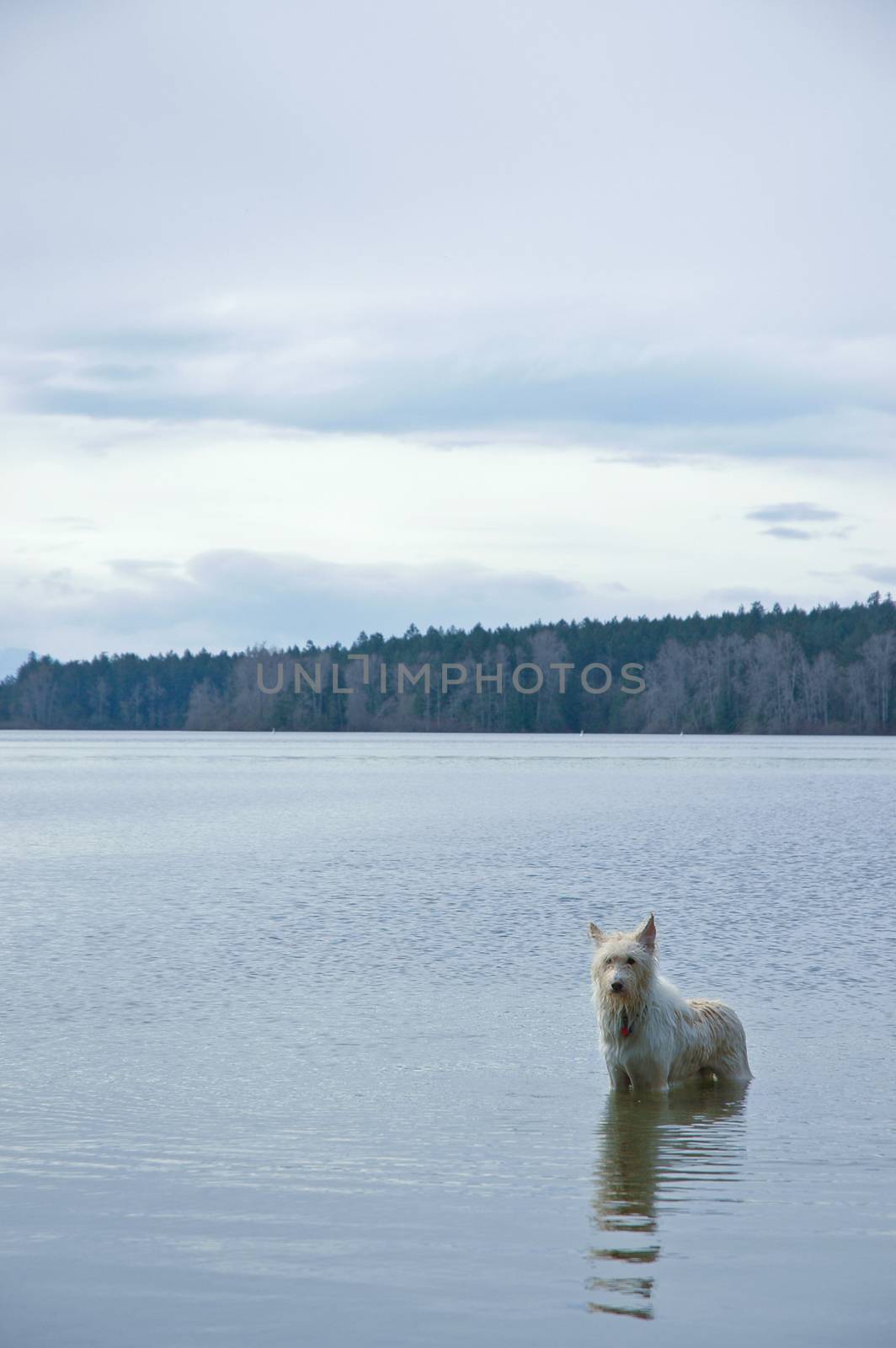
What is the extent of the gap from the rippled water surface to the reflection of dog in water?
0.08 feet

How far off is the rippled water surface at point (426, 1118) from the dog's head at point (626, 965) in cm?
80

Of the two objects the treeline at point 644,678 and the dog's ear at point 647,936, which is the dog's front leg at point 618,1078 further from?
the treeline at point 644,678

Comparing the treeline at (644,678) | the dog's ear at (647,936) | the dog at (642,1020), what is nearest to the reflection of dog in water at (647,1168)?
the dog at (642,1020)

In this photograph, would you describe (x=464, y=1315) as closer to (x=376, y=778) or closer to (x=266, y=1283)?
(x=266, y=1283)

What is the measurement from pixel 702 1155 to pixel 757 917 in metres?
10.7

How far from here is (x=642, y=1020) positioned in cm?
908

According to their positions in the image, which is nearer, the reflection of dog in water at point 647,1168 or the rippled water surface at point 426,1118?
the rippled water surface at point 426,1118

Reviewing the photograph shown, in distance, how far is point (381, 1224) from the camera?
6.60 meters

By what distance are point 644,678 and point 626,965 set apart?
16701cm

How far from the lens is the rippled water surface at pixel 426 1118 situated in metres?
5.64

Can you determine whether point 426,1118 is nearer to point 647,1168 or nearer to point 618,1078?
point 618,1078

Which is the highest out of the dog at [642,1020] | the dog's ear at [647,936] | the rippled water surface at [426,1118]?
the dog's ear at [647,936]

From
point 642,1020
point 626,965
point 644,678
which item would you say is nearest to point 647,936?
point 626,965

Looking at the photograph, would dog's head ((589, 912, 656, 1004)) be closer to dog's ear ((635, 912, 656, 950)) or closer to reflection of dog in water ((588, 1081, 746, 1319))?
dog's ear ((635, 912, 656, 950))
